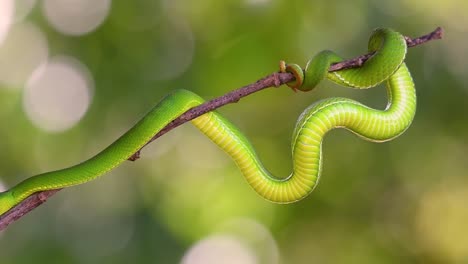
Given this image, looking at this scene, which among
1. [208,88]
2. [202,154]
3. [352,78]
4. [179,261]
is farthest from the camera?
[202,154]

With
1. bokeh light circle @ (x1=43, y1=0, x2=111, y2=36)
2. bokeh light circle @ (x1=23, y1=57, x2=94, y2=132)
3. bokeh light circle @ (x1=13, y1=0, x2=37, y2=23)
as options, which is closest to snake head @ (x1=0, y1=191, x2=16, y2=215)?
bokeh light circle @ (x1=23, y1=57, x2=94, y2=132)

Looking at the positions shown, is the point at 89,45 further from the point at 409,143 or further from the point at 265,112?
the point at 409,143

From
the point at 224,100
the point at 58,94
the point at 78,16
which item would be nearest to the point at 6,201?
the point at 224,100

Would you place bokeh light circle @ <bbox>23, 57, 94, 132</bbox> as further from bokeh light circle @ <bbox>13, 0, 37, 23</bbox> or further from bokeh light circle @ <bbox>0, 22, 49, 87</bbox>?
bokeh light circle @ <bbox>13, 0, 37, 23</bbox>

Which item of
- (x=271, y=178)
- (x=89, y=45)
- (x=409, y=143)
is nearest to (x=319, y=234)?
(x=409, y=143)

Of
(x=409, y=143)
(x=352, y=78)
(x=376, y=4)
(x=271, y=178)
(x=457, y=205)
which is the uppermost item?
(x=352, y=78)

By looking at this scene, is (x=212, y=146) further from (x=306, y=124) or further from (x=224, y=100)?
(x=224, y=100)
